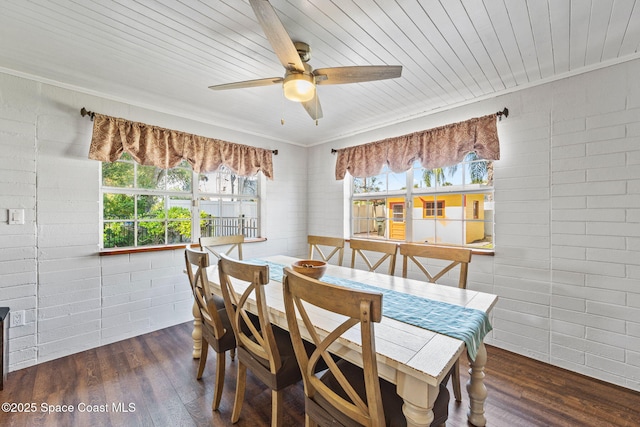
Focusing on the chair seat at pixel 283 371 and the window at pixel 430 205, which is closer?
the chair seat at pixel 283 371

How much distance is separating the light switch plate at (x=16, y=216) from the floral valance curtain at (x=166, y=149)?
65cm

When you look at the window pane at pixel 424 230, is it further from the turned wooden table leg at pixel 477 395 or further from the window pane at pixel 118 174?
the window pane at pixel 118 174

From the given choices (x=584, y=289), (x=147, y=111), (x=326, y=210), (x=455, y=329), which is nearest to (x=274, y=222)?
(x=326, y=210)

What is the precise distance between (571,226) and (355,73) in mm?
2061

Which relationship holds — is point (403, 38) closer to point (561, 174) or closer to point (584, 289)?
point (561, 174)

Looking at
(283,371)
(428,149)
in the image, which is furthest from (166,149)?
(428,149)

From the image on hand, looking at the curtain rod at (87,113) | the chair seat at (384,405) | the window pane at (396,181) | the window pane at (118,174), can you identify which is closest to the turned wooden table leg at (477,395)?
the chair seat at (384,405)

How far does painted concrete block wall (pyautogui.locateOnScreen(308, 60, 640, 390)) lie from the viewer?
1932 mm

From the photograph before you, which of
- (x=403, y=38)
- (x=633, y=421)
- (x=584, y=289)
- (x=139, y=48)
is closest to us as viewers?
(x=633, y=421)

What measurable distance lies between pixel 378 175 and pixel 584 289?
2196 mm

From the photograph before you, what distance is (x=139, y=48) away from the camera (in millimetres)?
1867

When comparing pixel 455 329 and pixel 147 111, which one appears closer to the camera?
pixel 455 329

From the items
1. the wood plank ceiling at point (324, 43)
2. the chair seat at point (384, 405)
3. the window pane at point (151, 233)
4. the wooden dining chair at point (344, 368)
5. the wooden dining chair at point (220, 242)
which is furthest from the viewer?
the window pane at point (151, 233)

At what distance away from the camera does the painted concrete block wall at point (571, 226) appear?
193 centimetres
